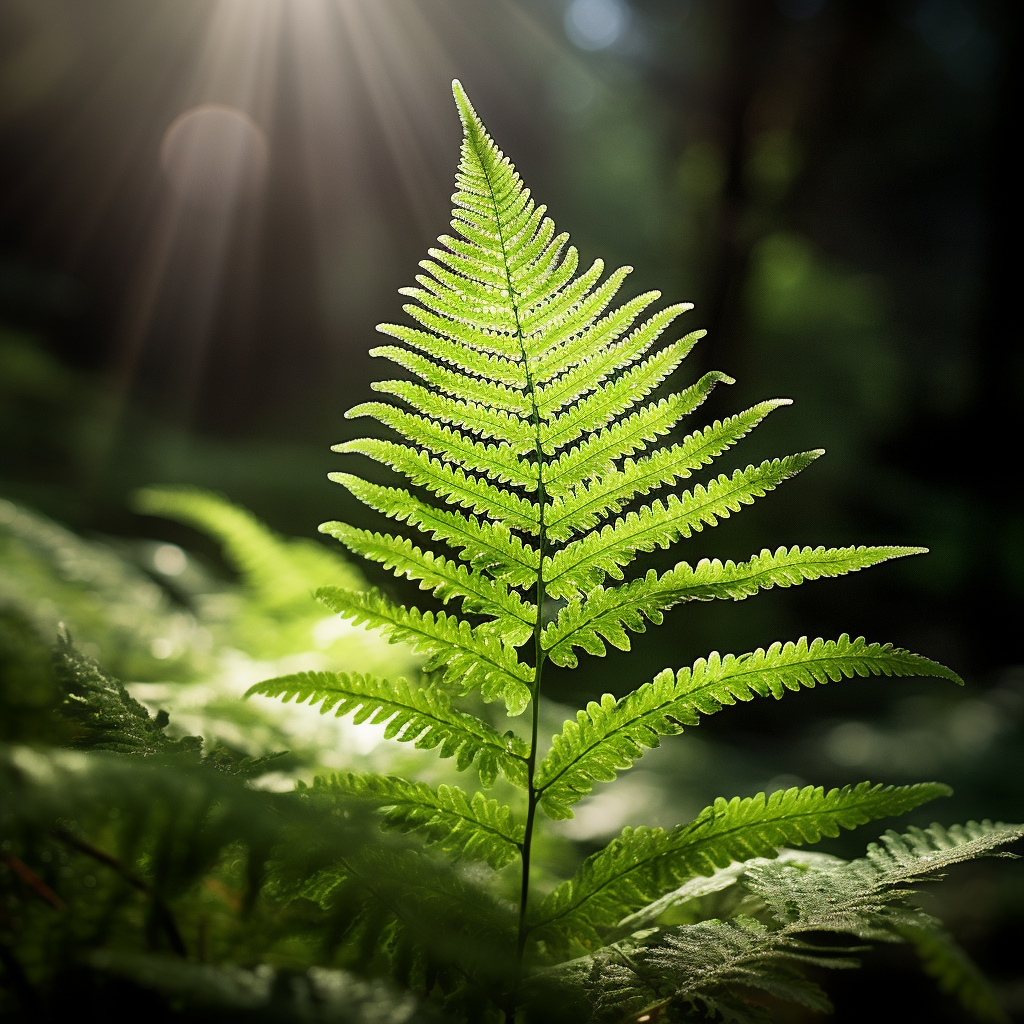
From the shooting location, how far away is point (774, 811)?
66 cm

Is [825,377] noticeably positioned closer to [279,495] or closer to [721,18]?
[721,18]

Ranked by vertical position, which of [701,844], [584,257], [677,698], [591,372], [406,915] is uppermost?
[584,257]

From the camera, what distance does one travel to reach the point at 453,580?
711 millimetres

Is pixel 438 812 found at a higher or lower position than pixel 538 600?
lower

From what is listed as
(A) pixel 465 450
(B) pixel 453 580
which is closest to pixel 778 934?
(B) pixel 453 580

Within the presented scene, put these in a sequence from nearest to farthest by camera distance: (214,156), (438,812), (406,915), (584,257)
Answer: (406,915) → (438,812) → (214,156) → (584,257)

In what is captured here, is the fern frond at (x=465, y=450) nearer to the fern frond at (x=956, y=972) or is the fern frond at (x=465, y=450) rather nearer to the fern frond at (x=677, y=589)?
the fern frond at (x=677, y=589)

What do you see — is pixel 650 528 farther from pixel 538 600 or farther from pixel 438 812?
pixel 438 812

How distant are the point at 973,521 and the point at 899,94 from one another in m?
7.42

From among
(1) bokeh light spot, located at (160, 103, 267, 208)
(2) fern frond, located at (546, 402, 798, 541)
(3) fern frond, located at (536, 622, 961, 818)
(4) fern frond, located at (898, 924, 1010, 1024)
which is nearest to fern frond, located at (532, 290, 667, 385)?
(2) fern frond, located at (546, 402, 798, 541)

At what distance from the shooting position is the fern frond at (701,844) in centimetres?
64

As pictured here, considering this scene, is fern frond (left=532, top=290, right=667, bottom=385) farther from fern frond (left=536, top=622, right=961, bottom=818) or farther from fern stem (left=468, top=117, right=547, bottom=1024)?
fern frond (left=536, top=622, right=961, bottom=818)

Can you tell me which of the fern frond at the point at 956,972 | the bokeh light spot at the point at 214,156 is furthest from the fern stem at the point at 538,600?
the bokeh light spot at the point at 214,156

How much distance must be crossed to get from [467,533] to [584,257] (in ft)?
35.8
